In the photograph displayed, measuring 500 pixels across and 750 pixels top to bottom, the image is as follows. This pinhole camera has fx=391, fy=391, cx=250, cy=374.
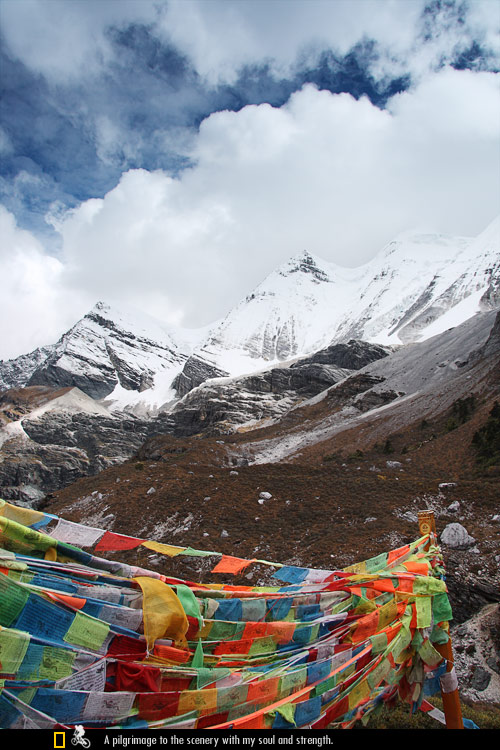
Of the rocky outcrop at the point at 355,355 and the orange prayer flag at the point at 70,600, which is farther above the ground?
the rocky outcrop at the point at 355,355

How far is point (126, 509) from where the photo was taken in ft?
73.5

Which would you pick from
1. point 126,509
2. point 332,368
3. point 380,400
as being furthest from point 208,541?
point 332,368

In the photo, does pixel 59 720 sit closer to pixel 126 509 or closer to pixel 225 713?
pixel 225 713

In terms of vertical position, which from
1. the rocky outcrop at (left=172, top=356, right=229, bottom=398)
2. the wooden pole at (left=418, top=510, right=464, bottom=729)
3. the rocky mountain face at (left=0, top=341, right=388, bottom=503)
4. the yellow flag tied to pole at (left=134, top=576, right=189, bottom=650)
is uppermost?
the rocky outcrop at (left=172, top=356, right=229, bottom=398)

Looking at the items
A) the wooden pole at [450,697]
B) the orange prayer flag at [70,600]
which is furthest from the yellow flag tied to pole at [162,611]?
the wooden pole at [450,697]

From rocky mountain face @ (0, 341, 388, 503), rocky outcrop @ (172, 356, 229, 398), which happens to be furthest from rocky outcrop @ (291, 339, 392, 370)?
rocky outcrop @ (172, 356, 229, 398)

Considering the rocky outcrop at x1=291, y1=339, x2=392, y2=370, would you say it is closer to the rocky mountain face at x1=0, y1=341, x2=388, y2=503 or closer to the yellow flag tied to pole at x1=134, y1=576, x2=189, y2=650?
the rocky mountain face at x1=0, y1=341, x2=388, y2=503

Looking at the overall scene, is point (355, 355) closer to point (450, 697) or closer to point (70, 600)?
point (450, 697)

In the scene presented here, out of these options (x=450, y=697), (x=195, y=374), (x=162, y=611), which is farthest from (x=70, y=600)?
(x=195, y=374)

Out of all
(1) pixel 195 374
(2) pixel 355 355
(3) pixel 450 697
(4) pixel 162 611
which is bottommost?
(3) pixel 450 697

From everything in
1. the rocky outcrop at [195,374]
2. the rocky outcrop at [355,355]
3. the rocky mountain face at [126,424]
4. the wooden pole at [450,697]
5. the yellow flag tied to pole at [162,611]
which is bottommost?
the wooden pole at [450,697]

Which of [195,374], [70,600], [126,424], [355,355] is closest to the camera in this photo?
[70,600]

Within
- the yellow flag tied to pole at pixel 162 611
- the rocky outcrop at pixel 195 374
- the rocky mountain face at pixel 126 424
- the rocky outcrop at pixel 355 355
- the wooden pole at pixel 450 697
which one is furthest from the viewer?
the rocky outcrop at pixel 195 374

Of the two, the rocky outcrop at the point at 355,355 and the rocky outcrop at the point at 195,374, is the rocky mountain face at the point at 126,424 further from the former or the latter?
the rocky outcrop at the point at 195,374
